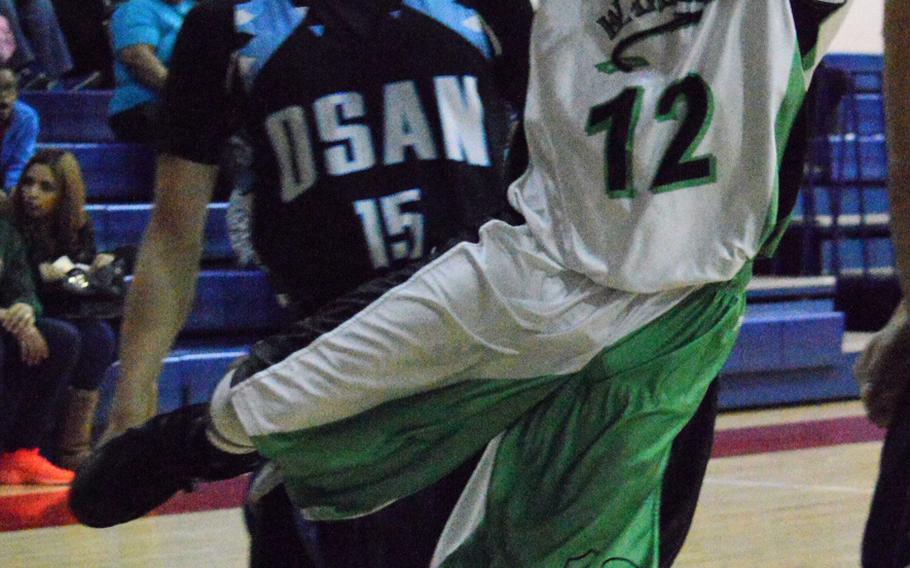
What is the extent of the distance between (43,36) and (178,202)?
6248mm

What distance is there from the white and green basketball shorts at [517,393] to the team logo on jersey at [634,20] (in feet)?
0.69

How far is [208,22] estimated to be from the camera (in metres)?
2.05

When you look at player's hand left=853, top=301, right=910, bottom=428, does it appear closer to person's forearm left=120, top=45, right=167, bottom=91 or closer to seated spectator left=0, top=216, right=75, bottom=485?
seated spectator left=0, top=216, right=75, bottom=485

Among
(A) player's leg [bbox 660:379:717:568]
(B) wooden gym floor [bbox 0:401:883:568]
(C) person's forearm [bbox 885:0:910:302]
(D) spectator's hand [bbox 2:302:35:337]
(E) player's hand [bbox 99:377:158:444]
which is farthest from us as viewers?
(D) spectator's hand [bbox 2:302:35:337]

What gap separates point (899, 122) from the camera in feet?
4.92

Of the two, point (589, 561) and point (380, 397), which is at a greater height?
point (380, 397)

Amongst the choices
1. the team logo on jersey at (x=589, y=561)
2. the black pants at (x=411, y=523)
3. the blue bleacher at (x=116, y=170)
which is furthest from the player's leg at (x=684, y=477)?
the blue bleacher at (x=116, y=170)

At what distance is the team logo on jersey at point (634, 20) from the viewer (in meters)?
1.60

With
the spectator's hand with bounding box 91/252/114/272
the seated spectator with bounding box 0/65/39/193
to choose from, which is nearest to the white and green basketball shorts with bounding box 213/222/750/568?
the spectator's hand with bounding box 91/252/114/272

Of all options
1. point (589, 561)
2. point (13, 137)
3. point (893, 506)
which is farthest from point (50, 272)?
point (893, 506)

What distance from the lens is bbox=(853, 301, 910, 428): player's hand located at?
167 cm

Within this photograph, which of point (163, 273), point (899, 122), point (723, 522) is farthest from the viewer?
point (723, 522)

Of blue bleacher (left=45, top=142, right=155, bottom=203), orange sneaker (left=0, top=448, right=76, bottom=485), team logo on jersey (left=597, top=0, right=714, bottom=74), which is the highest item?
team logo on jersey (left=597, top=0, right=714, bottom=74)

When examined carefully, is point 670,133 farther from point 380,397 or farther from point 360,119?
point 360,119
